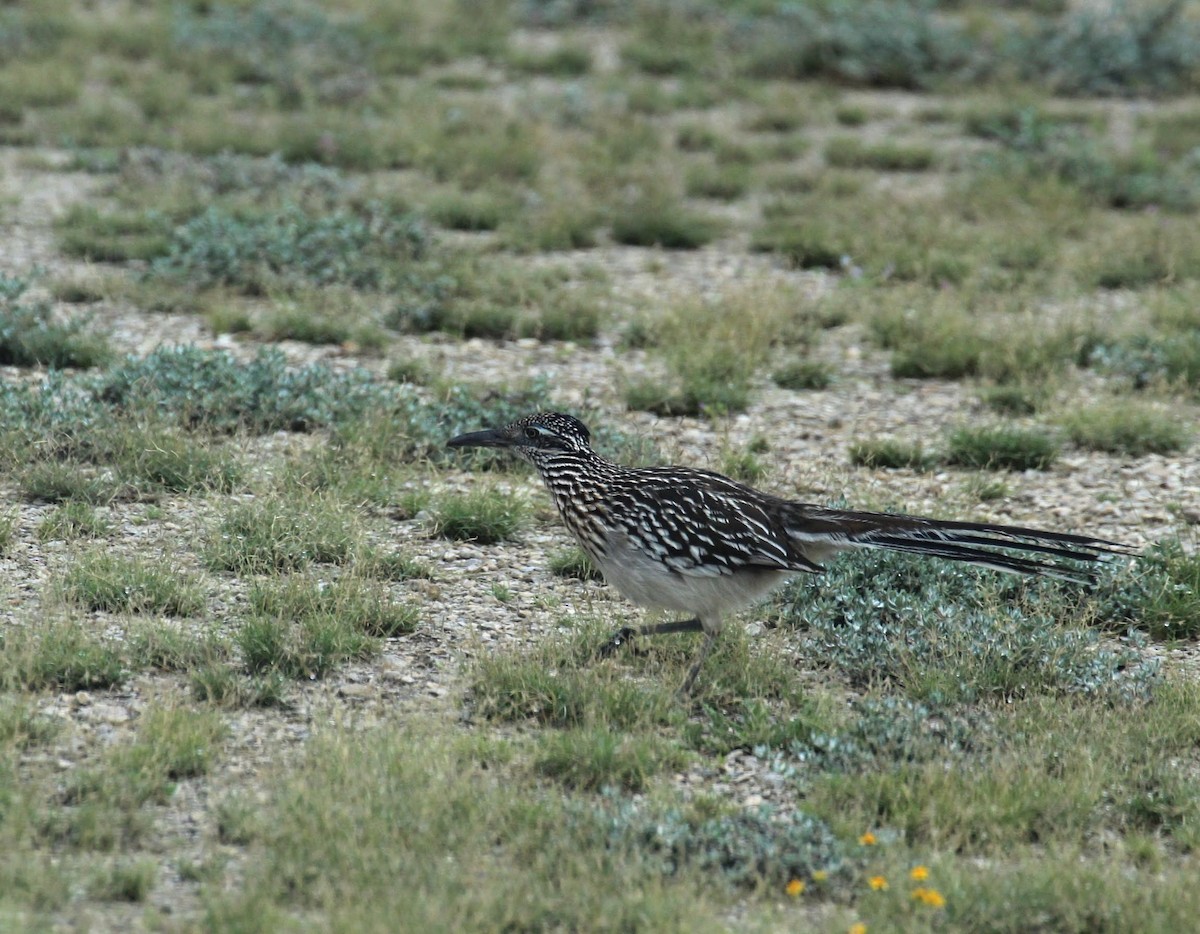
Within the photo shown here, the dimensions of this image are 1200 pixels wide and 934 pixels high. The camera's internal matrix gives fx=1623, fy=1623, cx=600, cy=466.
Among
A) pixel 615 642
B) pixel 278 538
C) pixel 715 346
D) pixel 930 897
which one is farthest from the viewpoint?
pixel 715 346

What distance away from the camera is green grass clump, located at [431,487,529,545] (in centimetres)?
861

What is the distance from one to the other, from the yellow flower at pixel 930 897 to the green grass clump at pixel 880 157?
11.2m

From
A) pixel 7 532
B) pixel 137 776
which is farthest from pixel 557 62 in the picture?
pixel 137 776

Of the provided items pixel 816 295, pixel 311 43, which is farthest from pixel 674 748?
pixel 311 43

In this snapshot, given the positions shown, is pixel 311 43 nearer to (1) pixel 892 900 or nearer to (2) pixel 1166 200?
(2) pixel 1166 200

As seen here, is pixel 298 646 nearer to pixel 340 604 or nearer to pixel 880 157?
pixel 340 604

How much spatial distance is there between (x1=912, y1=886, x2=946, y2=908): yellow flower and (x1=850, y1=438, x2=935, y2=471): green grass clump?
4618 mm

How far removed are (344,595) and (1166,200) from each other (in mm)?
9947

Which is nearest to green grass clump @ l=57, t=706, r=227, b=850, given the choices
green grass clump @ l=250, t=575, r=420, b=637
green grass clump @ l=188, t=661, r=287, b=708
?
green grass clump @ l=188, t=661, r=287, b=708

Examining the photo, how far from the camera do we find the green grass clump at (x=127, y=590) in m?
7.38

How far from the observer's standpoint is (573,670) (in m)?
6.98

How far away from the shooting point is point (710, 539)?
6996 mm

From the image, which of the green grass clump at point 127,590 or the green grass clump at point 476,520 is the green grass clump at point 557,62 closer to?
the green grass clump at point 476,520

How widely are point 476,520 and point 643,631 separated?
5.32 feet
